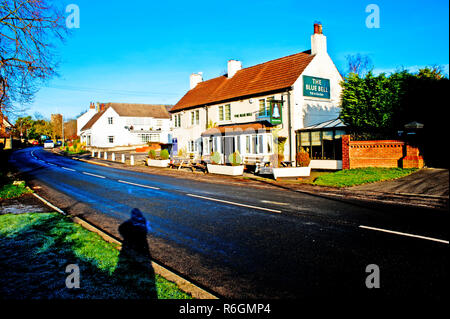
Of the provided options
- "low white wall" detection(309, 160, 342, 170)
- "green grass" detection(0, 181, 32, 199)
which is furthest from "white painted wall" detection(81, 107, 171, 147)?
"green grass" detection(0, 181, 32, 199)

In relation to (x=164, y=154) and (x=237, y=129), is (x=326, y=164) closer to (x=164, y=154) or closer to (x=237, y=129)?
(x=237, y=129)

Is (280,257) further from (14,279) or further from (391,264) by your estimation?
(14,279)

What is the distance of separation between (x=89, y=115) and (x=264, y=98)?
245ft

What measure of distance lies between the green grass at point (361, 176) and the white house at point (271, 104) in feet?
17.3

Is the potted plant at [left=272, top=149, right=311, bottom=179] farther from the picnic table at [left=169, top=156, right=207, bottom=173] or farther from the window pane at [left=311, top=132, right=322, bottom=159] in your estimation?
the picnic table at [left=169, top=156, right=207, bottom=173]

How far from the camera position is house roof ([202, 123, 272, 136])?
988 inches

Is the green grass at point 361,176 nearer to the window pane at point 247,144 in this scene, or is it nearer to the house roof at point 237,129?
the house roof at point 237,129

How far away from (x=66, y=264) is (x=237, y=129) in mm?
23135

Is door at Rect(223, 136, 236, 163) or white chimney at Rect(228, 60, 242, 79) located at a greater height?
white chimney at Rect(228, 60, 242, 79)

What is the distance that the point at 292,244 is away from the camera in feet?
20.3

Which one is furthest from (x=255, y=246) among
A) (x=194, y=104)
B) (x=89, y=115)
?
(x=89, y=115)

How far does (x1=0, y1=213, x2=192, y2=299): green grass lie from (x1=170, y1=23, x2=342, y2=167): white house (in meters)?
19.4

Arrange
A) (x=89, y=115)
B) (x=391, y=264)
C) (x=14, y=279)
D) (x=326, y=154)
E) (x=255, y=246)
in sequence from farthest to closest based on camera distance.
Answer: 1. (x=89, y=115)
2. (x=326, y=154)
3. (x=255, y=246)
4. (x=391, y=264)
5. (x=14, y=279)

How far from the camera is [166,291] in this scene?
412cm
